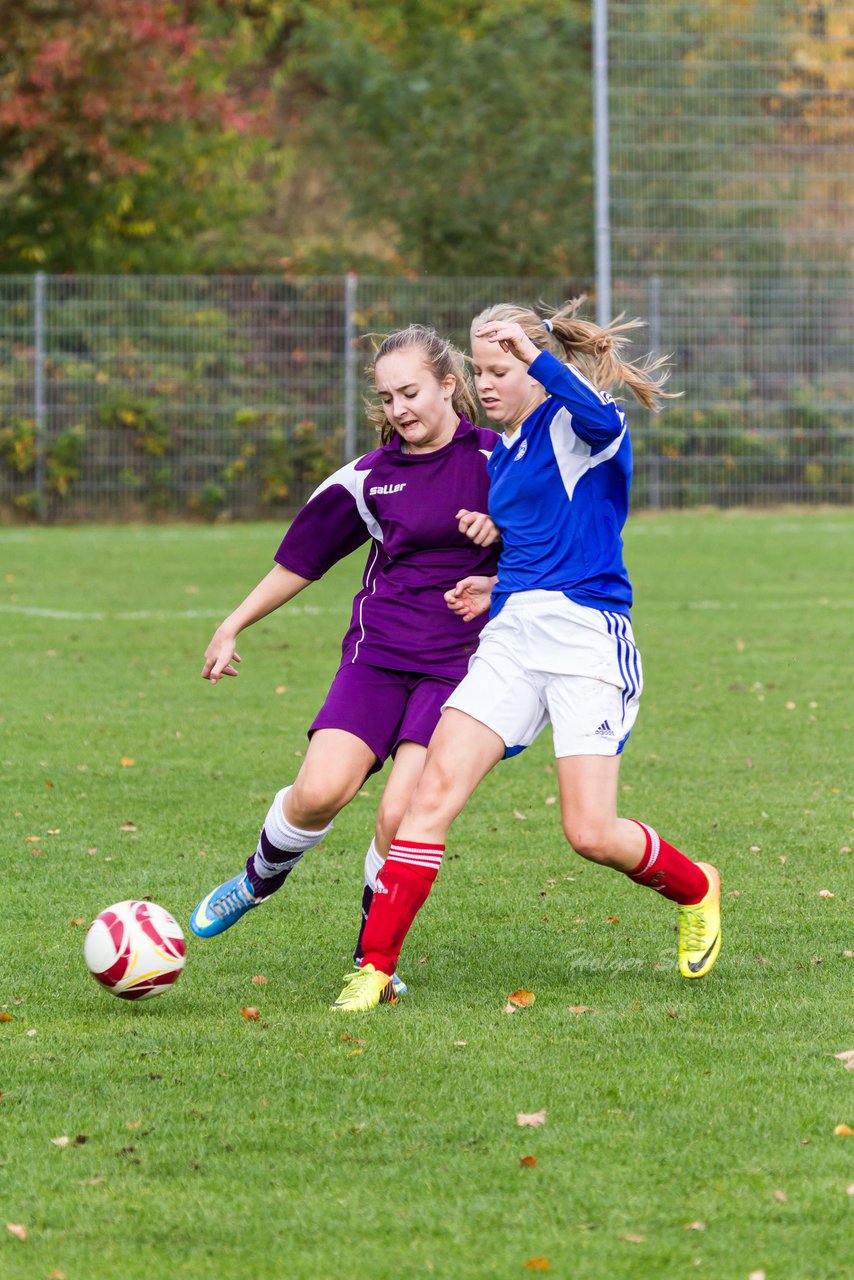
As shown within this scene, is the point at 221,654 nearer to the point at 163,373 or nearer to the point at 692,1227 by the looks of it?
the point at 692,1227

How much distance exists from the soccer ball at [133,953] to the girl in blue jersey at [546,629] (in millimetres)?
460

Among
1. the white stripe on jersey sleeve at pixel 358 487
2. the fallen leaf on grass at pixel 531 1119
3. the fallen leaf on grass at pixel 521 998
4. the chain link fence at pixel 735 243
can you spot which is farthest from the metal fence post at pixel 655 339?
the fallen leaf on grass at pixel 531 1119

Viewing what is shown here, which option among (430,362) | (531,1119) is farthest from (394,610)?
(531,1119)

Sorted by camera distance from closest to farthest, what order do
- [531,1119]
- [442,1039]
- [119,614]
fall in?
[531,1119] < [442,1039] < [119,614]

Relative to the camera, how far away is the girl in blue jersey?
15.6ft

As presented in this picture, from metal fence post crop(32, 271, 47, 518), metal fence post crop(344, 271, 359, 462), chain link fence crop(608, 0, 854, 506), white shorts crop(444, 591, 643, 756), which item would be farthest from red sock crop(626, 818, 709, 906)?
chain link fence crop(608, 0, 854, 506)

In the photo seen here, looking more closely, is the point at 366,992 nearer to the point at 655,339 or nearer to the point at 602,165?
the point at 655,339

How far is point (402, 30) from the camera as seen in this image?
3469cm

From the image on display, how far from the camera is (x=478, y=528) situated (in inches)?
193

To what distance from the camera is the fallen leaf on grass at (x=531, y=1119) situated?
12.6ft

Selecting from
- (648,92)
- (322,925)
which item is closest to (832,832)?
(322,925)

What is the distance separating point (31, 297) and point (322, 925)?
56.6ft

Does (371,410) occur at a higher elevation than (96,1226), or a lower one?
higher

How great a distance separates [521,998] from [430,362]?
1.75 meters
